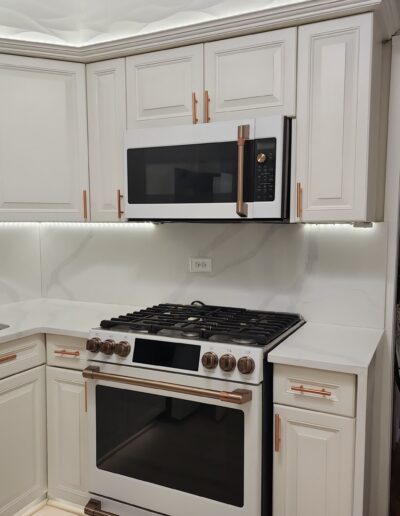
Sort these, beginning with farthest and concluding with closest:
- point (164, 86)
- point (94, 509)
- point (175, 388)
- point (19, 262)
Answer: point (19, 262)
point (164, 86)
point (94, 509)
point (175, 388)

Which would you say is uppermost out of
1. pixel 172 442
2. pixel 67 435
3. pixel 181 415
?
pixel 181 415

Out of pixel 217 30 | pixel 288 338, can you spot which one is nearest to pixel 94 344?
pixel 288 338

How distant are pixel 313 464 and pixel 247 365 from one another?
1.46 feet

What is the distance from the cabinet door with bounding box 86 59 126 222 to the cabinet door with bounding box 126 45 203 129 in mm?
66

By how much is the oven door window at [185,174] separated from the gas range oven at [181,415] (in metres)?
0.57

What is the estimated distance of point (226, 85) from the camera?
6.95 feet

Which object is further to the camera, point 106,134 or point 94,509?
point 106,134

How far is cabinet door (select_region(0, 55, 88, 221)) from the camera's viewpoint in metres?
2.39

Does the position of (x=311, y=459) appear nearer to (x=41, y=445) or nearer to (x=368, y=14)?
(x=41, y=445)

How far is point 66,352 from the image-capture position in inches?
88.9

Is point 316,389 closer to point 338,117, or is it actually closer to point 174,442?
point 174,442

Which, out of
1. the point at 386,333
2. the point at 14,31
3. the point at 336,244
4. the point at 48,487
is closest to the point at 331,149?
the point at 336,244

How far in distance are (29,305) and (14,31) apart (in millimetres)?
1510

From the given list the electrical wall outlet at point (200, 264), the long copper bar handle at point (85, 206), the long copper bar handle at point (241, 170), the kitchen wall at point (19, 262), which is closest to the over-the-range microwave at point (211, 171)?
the long copper bar handle at point (241, 170)
